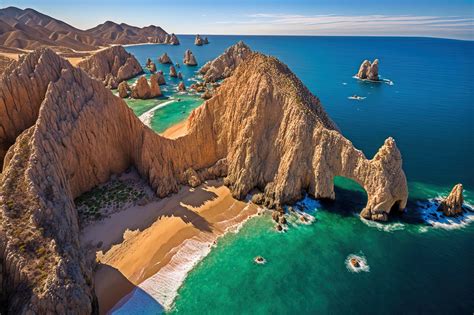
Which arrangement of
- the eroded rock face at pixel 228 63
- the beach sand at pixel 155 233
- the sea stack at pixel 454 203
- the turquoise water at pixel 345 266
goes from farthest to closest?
the eroded rock face at pixel 228 63
the sea stack at pixel 454 203
the beach sand at pixel 155 233
the turquoise water at pixel 345 266

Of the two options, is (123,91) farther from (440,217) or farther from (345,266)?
(440,217)

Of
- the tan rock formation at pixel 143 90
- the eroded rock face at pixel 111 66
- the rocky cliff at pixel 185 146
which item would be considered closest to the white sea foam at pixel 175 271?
the rocky cliff at pixel 185 146

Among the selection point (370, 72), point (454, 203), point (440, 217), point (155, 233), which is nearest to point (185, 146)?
point (155, 233)

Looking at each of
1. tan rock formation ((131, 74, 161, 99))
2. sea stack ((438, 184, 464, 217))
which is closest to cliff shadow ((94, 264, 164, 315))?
sea stack ((438, 184, 464, 217))

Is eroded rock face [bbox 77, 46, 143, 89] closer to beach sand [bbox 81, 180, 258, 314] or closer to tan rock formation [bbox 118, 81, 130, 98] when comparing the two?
tan rock formation [bbox 118, 81, 130, 98]

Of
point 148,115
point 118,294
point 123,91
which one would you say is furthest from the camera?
point 123,91

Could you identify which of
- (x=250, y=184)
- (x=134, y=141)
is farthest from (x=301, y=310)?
(x=134, y=141)

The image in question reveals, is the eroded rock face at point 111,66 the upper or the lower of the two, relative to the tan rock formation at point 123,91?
upper

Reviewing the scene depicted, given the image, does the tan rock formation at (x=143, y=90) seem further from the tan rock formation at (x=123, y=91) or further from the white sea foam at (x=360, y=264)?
the white sea foam at (x=360, y=264)
